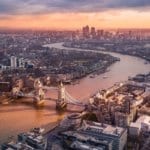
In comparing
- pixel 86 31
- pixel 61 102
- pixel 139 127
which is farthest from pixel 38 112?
pixel 86 31

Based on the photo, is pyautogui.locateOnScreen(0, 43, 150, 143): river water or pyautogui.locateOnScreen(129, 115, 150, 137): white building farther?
pyautogui.locateOnScreen(0, 43, 150, 143): river water

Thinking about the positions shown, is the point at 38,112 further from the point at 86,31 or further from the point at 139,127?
the point at 86,31

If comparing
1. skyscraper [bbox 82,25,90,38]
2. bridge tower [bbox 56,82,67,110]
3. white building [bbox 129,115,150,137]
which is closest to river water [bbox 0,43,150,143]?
Answer: bridge tower [bbox 56,82,67,110]

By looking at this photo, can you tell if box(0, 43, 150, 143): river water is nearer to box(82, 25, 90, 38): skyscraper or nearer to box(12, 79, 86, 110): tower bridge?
box(12, 79, 86, 110): tower bridge

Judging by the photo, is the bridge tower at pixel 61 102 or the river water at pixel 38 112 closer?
the river water at pixel 38 112

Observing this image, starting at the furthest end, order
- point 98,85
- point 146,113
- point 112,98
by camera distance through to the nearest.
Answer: point 98,85
point 112,98
point 146,113

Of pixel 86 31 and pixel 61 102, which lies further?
pixel 86 31

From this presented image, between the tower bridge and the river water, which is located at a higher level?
the tower bridge

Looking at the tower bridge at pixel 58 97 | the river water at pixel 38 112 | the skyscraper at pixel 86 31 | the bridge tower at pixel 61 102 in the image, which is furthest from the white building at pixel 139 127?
the skyscraper at pixel 86 31

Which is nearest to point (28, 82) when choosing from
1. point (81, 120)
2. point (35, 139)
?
point (81, 120)

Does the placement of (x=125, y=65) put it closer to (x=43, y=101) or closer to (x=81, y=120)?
(x=43, y=101)

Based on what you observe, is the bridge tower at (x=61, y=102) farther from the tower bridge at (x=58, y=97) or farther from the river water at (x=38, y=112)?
the river water at (x=38, y=112)
